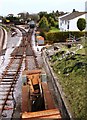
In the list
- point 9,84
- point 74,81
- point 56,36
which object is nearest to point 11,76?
point 9,84

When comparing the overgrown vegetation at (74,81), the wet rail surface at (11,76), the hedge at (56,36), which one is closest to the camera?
the overgrown vegetation at (74,81)

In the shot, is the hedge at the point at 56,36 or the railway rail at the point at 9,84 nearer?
the railway rail at the point at 9,84

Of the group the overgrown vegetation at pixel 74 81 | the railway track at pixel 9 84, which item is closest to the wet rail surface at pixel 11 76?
the railway track at pixel 9 84

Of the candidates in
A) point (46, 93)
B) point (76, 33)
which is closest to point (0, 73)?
point (46, 93)

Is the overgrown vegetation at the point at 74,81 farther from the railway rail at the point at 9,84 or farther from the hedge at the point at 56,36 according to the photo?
the hedge at the point at 56,36

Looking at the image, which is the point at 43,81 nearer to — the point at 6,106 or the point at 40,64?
the point at 6,106

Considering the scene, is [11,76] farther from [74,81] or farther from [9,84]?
[74,81]

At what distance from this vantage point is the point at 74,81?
15.5 meters

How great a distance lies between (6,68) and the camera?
21438 mm

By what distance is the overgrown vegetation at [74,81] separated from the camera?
1171 cm

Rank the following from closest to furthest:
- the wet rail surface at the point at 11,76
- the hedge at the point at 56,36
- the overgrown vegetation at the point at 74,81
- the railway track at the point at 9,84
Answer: the overgrown vegetation at the point at 74,81 → the railway track at the point at 9,84 → the wet rail surface at the point at 11,76 → the hedge at the point at 56,36

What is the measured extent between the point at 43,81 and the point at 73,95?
131 centimetres

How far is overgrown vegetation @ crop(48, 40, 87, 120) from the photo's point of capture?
461 inches

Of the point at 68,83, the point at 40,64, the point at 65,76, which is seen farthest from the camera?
the point at 40,64
